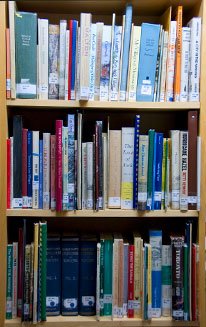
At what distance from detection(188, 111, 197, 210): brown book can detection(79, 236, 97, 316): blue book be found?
393 mm

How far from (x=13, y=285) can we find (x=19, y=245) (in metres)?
0.15

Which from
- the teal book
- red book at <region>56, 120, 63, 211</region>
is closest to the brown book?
red book at <region>56, 120, 63, 211</region>

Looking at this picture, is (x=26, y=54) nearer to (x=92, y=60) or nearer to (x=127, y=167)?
(x=92, y=60)

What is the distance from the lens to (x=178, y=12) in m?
1.32

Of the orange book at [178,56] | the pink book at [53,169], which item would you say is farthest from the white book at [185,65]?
the pink book at [53,169]

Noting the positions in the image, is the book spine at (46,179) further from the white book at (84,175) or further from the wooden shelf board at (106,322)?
the wooden shelf board at (106,322)

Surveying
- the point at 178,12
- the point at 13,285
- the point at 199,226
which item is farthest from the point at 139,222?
the point at 178,12

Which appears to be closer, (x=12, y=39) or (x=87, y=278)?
(x=12, y=39)

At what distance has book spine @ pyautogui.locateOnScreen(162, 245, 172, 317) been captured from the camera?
137cm

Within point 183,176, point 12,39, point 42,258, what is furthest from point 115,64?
point 42,258

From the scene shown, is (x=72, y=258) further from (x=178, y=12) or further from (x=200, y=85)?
(x=178, y=12)

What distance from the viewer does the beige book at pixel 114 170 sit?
134 cm

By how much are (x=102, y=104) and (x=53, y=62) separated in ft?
0.75

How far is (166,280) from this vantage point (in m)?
1.37
